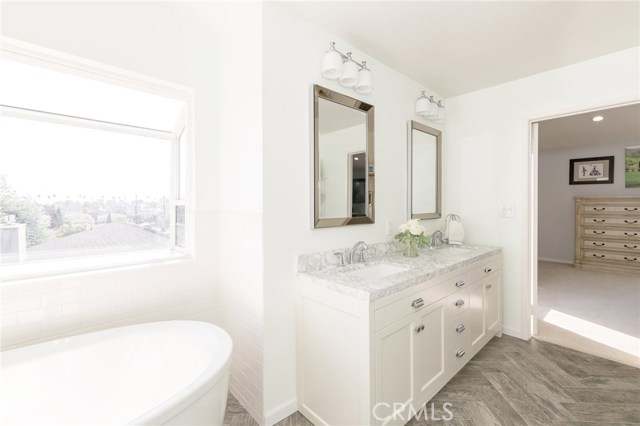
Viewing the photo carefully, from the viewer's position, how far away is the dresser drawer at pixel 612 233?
16.9 ft

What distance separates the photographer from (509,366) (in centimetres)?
234

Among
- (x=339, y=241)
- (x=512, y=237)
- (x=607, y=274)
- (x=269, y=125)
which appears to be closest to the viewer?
(x=269, y=125)

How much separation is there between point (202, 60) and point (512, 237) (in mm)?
3112

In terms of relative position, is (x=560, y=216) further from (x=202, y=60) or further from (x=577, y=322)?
(x=202, y=60)

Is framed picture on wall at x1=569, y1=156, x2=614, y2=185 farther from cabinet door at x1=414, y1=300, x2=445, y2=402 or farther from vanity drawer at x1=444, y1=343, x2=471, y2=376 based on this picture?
cabinet door at x1=414, y1=300, x2=445, y2=402

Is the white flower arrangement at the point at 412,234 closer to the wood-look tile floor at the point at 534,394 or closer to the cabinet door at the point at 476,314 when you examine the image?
the cabinet door at the point at 476,314

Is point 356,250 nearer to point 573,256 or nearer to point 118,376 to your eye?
point 118,376

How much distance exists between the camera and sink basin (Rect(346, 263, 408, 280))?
198cm

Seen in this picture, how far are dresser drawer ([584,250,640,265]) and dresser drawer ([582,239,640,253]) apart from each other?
0.09 m

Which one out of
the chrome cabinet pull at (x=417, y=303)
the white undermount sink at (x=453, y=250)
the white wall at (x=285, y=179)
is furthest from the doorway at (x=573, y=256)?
the white wall at (x=285, y=179)

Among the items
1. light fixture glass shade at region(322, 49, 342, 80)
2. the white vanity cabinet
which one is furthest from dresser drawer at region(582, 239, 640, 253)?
light fixture glass shade at region(322, 49, 342, 80)

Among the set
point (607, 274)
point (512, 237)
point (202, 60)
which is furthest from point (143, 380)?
point (607, 274)

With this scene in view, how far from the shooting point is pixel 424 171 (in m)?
2.90

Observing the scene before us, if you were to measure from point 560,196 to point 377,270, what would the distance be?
6.08 meters
